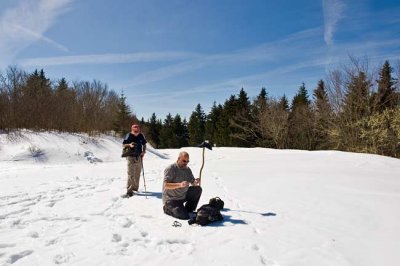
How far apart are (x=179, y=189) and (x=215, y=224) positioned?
1092mm

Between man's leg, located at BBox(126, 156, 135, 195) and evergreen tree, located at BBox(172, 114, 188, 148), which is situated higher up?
evergreen tree, located at BBox(172, 114, 188, 148)

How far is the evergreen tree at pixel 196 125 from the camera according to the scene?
6389cm

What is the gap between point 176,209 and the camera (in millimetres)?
6316

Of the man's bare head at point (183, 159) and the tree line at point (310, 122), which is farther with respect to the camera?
the tree line at point (310, 122)

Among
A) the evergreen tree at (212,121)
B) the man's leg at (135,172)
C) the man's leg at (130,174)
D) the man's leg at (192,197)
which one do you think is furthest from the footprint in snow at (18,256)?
the evergreen tree at (212,121)

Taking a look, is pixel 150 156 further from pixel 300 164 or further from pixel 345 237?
pixel 345 237

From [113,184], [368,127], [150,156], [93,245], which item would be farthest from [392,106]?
[93,245]

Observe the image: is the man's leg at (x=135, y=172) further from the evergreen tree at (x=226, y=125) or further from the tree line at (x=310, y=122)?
the evergreen tree at (x=226, y=125)

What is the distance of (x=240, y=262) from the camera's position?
4.27 m

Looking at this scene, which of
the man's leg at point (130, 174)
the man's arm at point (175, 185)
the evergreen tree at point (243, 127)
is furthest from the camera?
the evergreen tree at point (243, 127)

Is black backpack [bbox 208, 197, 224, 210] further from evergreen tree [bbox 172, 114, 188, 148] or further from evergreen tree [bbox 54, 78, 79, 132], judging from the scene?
evergreen tree [bbox 172, 114, 188, 148]

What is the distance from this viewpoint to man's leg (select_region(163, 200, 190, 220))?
6.23 metres

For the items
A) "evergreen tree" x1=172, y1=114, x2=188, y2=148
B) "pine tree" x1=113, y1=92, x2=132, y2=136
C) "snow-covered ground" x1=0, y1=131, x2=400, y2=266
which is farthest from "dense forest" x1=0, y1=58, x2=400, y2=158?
"evergreen tree" x1=172, y1=114, x2=188, y2=148

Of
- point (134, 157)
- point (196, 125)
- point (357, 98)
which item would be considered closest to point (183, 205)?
point (134, 157)
